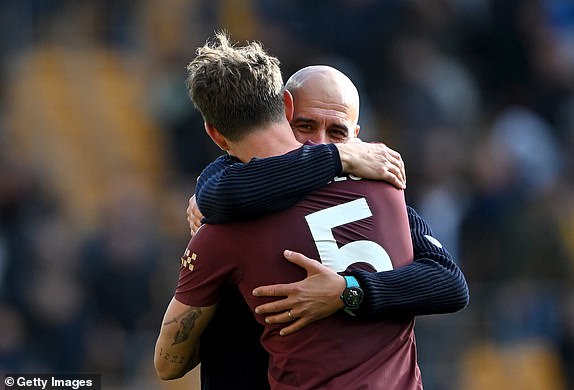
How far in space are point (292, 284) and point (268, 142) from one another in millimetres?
425

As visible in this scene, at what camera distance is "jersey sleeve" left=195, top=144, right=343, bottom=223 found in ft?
12.2

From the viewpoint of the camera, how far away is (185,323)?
3.94 meters

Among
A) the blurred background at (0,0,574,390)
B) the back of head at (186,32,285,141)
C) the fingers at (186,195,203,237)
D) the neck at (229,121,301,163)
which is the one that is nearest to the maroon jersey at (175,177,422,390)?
the neck at (229,121,301,163)

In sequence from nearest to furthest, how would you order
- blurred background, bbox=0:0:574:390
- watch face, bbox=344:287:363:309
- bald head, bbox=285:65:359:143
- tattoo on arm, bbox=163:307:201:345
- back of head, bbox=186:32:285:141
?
watch face, bbox=344:287:363:309 → back of head, bbox=186:32:285:141 → tattoo on arm, bbox=163:307:201:345 → bald head, bbox=285:65:359:143 → blurred background, bbox=0:0:574:390

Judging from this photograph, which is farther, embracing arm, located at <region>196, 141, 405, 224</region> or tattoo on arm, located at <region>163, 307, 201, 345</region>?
tattoo on arm, located at <region>163, 307, 201, 345</region>

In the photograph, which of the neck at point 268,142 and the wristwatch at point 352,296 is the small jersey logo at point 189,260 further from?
the wristwatch at point 352,296

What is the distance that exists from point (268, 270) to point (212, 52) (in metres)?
0.67

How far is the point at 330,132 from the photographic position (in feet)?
14.1

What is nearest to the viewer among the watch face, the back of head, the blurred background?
the watch face

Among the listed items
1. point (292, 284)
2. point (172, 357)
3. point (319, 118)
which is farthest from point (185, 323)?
point (319, 118)

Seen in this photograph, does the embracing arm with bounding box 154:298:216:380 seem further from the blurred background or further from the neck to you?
the blurred background

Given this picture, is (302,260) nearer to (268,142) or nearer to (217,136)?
(268,142)

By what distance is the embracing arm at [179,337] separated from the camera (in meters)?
3.93

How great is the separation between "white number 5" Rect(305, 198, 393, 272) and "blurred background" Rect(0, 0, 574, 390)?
493 cm
